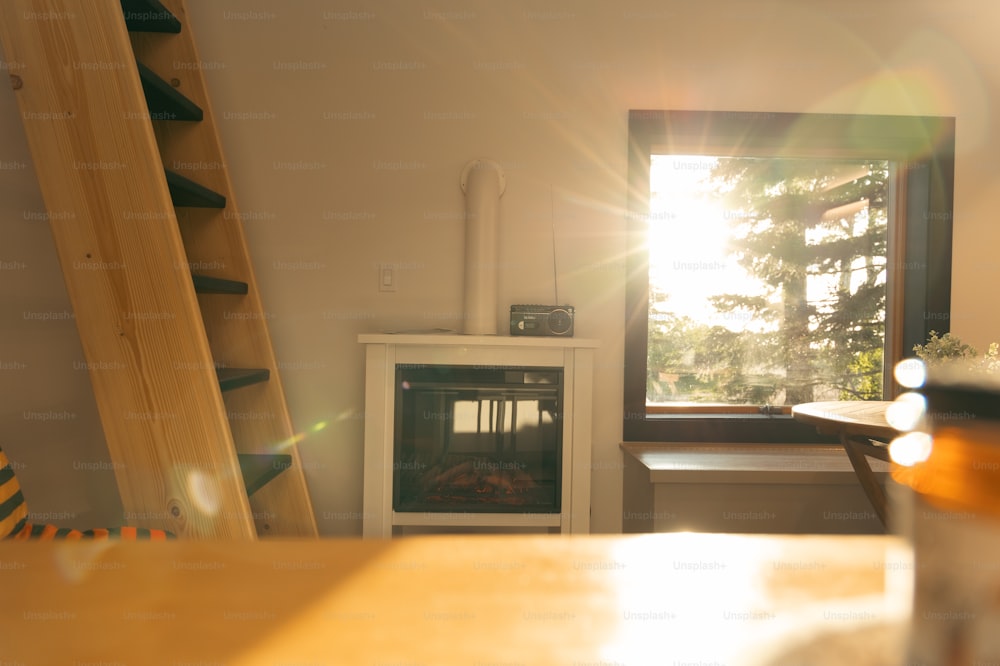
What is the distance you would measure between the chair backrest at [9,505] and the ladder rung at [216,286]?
64cm

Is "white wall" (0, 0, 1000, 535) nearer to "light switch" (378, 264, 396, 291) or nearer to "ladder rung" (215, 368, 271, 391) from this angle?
"light switch" (378, 264, 396, 291)

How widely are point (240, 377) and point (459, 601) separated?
1739mm

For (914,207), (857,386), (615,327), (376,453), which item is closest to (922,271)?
(914,207)

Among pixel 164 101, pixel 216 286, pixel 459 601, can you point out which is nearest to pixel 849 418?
pixel 459 601

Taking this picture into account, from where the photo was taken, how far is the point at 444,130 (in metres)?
2.85

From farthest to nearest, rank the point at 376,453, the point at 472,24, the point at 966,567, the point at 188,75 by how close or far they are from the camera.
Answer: the point at 472,24 → the point at 376,453 → the point at 188,75 → the point at 966,567

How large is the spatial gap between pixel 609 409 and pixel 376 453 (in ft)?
3.52

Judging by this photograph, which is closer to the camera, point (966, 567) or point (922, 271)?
point (966, 567)

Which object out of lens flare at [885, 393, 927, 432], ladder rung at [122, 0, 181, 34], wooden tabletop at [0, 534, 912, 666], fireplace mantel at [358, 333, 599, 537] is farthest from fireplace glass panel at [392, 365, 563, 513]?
lens flare at [885, 393, 927, 432]

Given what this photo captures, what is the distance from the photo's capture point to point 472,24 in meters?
2.84

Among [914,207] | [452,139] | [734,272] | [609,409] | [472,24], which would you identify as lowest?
[609,409]

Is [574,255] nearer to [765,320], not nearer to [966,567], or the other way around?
[765,320]

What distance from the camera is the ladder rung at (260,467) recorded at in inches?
75.1

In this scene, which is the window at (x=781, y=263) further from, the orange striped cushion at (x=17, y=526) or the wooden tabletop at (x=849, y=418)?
the orange striped cushion at (x=17, y=526)
